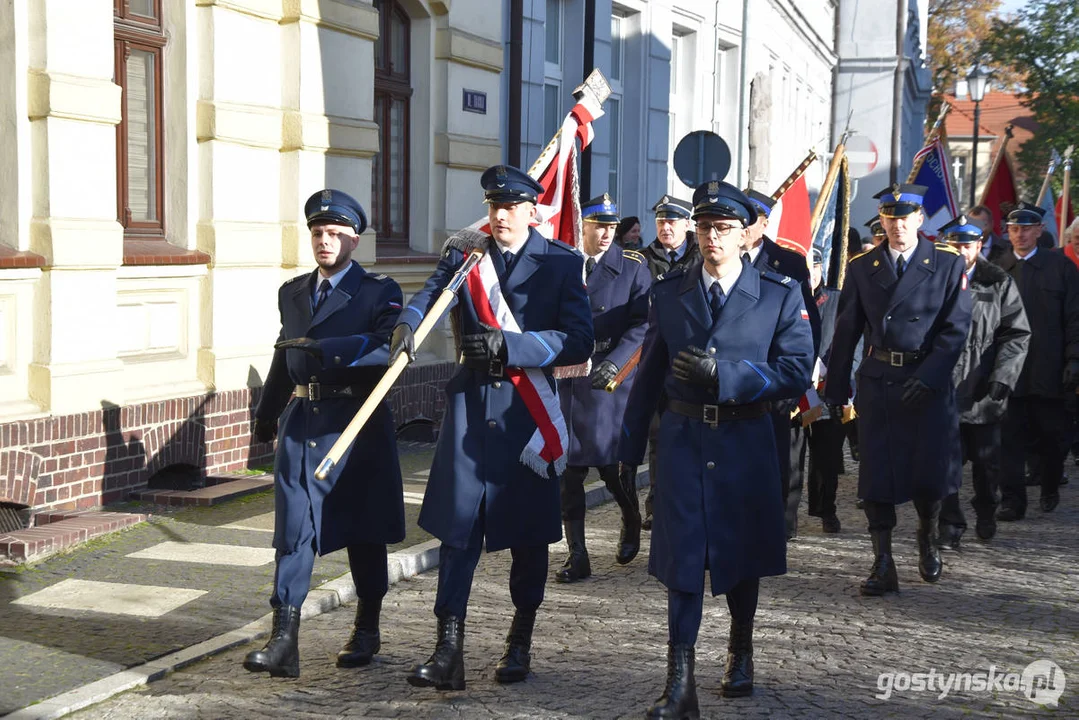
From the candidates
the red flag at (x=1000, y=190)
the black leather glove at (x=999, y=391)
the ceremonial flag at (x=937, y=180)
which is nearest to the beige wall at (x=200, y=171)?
the ceremonial flag at (x=937, y=180)

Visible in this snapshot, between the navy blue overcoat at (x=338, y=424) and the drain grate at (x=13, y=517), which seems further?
the drain grate at (x=13, y=517)

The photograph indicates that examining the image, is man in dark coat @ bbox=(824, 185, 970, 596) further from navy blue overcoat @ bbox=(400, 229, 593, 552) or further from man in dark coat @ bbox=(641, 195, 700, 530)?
navy blue overcoat @ bbox=(400, 229, 593, 552)

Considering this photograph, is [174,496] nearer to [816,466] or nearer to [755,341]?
[816,466]

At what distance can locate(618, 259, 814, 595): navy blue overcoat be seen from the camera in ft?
18.5

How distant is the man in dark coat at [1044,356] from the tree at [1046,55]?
3677 centimetres

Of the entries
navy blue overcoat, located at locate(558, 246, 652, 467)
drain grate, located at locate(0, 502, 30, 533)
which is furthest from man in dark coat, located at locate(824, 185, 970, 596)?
drain grate, located at locate(0, 502, 30, 533)

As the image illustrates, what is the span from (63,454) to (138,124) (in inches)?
101

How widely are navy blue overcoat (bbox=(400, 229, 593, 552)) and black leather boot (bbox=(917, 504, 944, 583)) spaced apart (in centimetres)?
289

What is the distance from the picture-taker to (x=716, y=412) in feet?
18.6

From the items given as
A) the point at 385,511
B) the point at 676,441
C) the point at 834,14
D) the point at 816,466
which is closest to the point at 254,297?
the point at 816,466

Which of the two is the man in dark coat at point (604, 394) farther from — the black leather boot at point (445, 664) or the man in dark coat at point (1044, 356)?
the man in dark coat at point (1044, 356)

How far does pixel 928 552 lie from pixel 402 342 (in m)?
3.78

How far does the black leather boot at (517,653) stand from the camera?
19.4 feet

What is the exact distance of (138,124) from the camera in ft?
33.3
